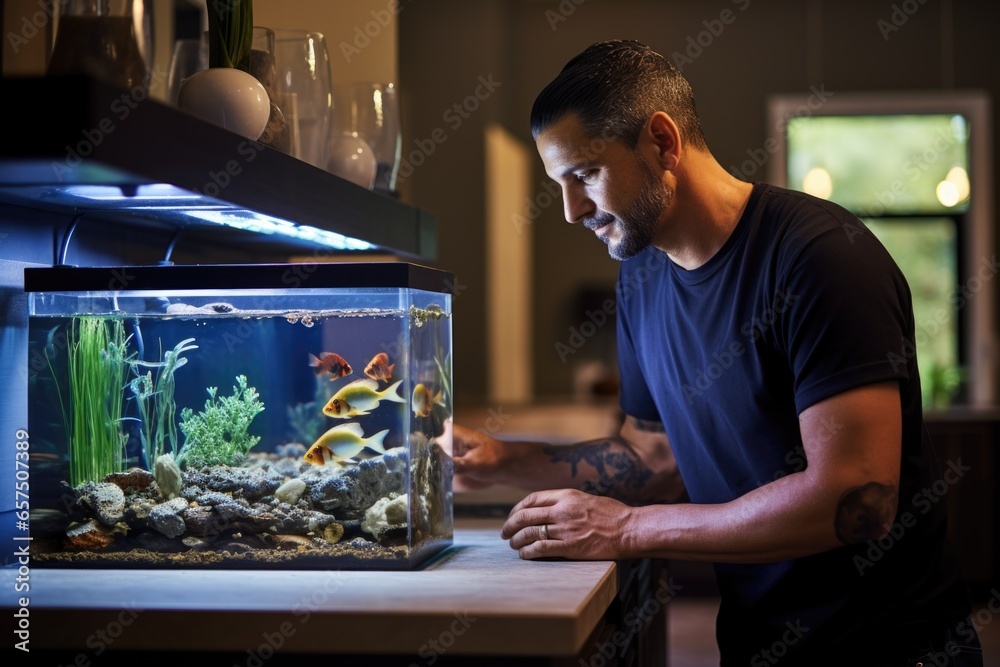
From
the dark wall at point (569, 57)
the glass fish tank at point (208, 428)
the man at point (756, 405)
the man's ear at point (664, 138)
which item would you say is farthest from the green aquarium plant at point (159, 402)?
the dark wall at point (569, 57)

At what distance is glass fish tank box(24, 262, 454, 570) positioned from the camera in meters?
1.33

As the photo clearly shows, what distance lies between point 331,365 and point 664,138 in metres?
0.62

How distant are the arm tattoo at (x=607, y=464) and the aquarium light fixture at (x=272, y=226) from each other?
1.61 feet

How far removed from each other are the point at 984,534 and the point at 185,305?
458 centimetres

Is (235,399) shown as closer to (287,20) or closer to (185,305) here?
(185,305)

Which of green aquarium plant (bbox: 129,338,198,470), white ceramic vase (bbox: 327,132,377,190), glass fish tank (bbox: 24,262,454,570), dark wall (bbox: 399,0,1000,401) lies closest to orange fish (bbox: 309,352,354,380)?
glass fish tank (bbox: 24,262,454,570)

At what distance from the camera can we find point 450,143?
6059 millimetres

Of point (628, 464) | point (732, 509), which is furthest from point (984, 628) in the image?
point (732, 509)

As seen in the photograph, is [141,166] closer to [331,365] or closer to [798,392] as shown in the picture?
[331,365]

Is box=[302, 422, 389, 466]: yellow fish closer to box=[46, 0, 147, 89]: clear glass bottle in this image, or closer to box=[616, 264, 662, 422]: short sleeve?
box=[46, 0, 147, 89]: clear glass bottle

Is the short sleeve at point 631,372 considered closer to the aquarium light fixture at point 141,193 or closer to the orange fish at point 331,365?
the orange fish at point 331,365

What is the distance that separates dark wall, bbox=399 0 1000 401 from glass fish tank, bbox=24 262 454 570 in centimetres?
462

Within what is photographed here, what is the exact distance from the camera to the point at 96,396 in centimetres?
137

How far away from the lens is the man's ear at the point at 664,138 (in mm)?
1579
